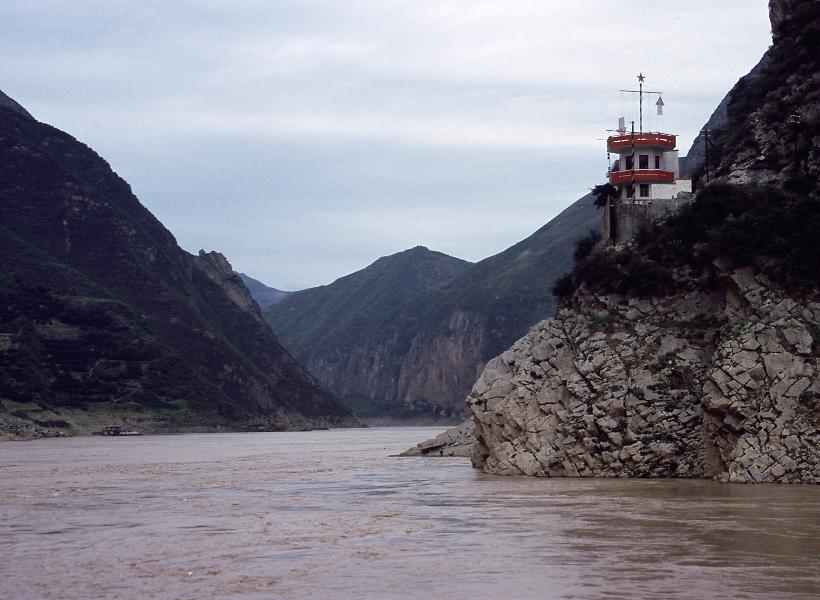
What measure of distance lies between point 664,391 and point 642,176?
2273 cm

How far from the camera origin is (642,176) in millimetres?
69750

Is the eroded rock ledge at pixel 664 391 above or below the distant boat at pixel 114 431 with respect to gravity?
above

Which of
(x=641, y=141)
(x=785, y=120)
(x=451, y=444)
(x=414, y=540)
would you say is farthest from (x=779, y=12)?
(x=414, y=540)

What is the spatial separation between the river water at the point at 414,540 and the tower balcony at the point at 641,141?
87.7ft

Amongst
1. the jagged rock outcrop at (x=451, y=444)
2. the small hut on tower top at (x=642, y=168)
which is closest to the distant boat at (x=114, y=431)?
the jagged rock outcrop at (x=451, y=444)

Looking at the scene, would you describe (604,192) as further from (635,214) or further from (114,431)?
(114,431)

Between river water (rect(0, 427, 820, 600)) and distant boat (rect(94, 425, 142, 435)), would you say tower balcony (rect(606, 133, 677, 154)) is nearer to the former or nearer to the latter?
river water (rect(0, 427, 820, 600))

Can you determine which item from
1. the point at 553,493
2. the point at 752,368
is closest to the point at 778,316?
the point at 752,368

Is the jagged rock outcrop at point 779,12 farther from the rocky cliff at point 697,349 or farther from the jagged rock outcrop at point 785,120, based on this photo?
the rocky cliff at point 697,349

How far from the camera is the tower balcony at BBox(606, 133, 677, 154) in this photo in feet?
232

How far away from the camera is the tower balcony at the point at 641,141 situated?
70.8m

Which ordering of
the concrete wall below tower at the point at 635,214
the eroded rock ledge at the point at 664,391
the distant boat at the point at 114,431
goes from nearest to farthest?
1. the eroded rock ledge at the point at 664,391
2. the concrete wall below tower at the point at 635,214
3. the distant boat at the point at 114,431

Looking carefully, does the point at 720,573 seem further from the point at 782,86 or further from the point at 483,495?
the point at 782,86

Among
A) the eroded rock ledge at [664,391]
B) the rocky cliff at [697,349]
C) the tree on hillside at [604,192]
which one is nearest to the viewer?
the eroded rock ledge at [664,391]
